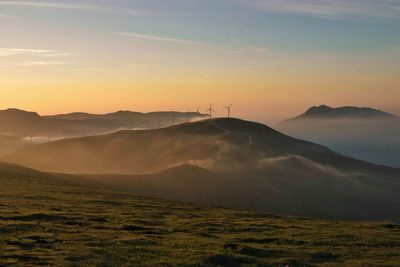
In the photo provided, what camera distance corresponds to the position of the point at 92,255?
36812 millimetres

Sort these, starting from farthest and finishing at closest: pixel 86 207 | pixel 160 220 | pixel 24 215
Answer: pixel 86 207 → pixel 160 220 → pixel 24 215

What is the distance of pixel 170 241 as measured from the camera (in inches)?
1759

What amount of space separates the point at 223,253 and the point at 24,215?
2734 centimetres

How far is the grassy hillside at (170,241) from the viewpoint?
36750mm

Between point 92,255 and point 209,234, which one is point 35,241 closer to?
point 92,255

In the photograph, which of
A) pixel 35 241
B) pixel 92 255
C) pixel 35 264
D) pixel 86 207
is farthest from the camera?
pixel 86 207

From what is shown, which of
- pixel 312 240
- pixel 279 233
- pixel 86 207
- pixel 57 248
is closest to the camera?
pixel 57 248

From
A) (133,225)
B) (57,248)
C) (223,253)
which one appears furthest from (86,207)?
(223,253)

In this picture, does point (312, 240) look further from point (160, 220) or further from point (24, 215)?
point (24, 215)

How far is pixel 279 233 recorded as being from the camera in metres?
52.5

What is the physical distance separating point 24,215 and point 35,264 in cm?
2353

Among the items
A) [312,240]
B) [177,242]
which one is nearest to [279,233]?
[312,240]

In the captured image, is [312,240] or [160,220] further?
[160,220]

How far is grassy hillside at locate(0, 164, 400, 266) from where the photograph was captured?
36750 millimetres
